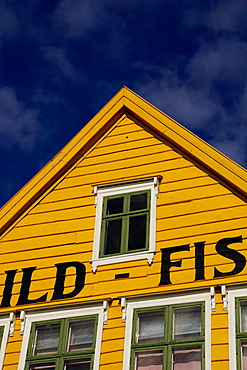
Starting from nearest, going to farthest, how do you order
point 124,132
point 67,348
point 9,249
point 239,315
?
point 239,315
point 67,348
point 9,249
point 124,132

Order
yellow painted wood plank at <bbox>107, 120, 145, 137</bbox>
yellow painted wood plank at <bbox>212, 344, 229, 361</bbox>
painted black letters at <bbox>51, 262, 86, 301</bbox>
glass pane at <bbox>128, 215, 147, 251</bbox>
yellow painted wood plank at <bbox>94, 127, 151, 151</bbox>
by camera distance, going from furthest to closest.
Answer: yellow painted wood plank at <bbox>107, 120, 145, 137</bbox> < yellow painted wood plank at <bbox>94, 127, 151, 151</bbox> < glass pane at <bbox>128, 215, 147, 251</bbox> < painted black letters at <bbox>51, 262, 86, 301</bbox> < yellow painted wood plank at <bbox>212, 344, 229, 361</bbox>

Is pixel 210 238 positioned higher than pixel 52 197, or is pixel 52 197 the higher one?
pixel 52 197

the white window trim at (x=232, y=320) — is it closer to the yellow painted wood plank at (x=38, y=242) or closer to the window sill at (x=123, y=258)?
the window sill at (x=123, y=258)

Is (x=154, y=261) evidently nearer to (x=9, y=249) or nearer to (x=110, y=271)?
(x=110, y=271)

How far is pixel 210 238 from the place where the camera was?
12.7m

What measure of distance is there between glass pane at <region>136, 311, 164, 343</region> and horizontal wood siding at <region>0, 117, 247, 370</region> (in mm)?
328

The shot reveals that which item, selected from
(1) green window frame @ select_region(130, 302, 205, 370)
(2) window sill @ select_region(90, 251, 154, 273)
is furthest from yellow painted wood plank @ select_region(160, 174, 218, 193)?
(1) green window frame @ select_region(130, 302, 205, 370)

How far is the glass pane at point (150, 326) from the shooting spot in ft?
39.4

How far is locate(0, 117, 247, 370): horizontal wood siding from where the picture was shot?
12312 millimetres

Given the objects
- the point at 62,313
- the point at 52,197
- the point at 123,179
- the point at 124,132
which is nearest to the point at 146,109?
the point at 124,132

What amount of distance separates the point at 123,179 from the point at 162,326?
11.4ft

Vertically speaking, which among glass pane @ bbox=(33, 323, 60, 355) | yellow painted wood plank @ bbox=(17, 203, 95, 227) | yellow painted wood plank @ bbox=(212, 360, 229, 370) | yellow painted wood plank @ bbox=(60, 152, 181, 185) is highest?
yellow painted wood plank @ bbox=(60, 152, 181, 185)

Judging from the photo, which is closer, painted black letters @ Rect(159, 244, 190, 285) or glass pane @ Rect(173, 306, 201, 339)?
glass pane @ Rect(173, 306, 201, 339)

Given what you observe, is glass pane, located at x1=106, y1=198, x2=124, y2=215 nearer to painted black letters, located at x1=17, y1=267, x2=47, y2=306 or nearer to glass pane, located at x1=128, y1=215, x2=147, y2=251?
glass pane, located at x1=128, y1=215, x2=147, y2=251
